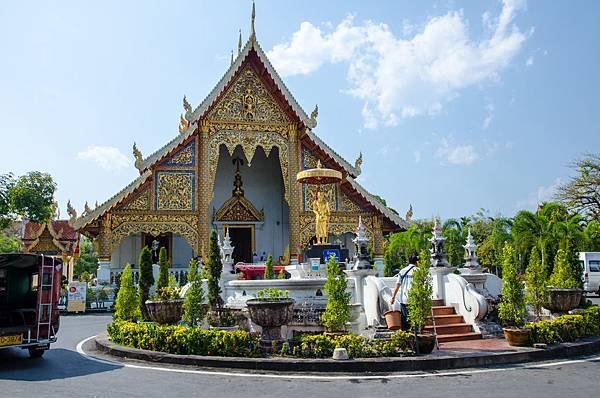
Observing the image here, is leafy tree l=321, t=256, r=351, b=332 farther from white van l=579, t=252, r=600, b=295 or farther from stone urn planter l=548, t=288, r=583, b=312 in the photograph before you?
white van l=579, t=252, r=600, b=295

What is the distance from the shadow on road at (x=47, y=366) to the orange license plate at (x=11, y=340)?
349mm

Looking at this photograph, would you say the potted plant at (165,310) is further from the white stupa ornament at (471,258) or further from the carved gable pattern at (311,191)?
the carved gable pattern at (311,191)

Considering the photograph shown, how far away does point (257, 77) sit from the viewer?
21281 mm

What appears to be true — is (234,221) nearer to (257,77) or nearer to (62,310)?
(257,77)

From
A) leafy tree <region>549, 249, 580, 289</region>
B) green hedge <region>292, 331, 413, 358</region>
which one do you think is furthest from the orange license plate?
leafy tree <region>549, 249, 580, 289</region>

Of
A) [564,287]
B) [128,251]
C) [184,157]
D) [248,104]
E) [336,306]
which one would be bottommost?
[336,306]

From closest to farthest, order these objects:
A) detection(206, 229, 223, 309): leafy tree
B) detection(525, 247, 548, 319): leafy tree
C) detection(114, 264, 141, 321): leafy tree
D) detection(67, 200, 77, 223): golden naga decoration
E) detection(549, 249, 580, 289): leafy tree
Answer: detection(525, 247, 548, 319): leafy tree → detection(206, 229, 223, 309): leafy tree → detection(114, 264, 141, 321): leafy tree → detection(549, 249, 580, 289): leafy tree → detection(67, 200, 77, 223): golden naga decoration

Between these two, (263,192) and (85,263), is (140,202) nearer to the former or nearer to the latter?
(263,192)

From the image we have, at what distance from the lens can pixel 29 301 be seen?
10.9 meters

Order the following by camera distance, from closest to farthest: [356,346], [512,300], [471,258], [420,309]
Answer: [356,346], [420,309], [512,300], [471,258]

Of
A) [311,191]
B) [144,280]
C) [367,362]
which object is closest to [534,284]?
[367,362]

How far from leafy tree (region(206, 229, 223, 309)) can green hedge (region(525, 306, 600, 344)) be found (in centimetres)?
589

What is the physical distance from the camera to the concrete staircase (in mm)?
10281

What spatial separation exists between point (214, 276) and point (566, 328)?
668 cm
